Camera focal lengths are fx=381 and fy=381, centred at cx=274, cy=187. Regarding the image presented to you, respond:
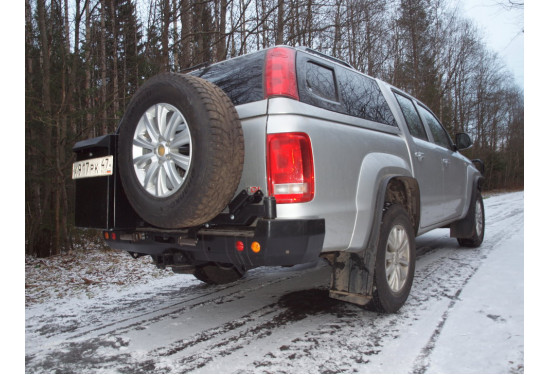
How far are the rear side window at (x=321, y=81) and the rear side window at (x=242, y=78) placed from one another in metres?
0.33

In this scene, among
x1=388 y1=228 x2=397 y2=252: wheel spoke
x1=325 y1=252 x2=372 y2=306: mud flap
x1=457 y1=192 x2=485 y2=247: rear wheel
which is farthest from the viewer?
x1=457 y1=192 x2=485 y2=247: rear wheel

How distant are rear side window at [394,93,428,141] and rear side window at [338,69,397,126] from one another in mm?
469

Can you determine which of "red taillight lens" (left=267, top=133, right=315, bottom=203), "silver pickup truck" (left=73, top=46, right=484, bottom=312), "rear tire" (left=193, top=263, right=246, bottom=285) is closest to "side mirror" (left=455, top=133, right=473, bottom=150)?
"silver pickup truck" (left=73, top=46, right=484, bottom=312)

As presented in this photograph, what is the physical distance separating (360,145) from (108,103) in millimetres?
5802

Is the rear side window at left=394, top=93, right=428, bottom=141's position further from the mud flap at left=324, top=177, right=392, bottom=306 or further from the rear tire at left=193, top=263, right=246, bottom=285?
the rear tire at left=193, top=263, right=246, bottom=285

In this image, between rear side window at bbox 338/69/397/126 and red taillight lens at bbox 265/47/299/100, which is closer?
red taillight lens at bbox 265/47/299/100

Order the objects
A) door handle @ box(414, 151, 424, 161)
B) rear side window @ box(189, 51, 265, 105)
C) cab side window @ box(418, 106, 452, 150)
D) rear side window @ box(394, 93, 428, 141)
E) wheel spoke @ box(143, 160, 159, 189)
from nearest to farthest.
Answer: wheel spoke @ box(143, 160, 159, 189), rear side window @ box(189, 51, 265, 105), door handle @ box(414, 151, 424, 161), rear side window @ box(394, 93, 428, 141), cab side window @ box(418, 106, 452, 150)

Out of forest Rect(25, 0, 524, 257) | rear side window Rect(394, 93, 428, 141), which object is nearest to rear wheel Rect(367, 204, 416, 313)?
rear side window Rect(394, 93, 428, 141)

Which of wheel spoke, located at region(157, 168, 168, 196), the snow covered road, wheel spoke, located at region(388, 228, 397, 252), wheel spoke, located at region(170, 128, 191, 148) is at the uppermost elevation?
wheel spoke, located at region(170, 128, 191, 148)

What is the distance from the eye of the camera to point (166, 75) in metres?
2.50

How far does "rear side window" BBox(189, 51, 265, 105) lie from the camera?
261 cm

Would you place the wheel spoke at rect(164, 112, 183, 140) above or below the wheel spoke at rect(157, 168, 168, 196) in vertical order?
above

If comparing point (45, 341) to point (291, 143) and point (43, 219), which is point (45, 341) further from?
point (43, 219)

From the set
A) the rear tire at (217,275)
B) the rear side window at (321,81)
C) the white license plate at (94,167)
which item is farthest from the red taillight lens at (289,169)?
the rear tire at (217,275)
